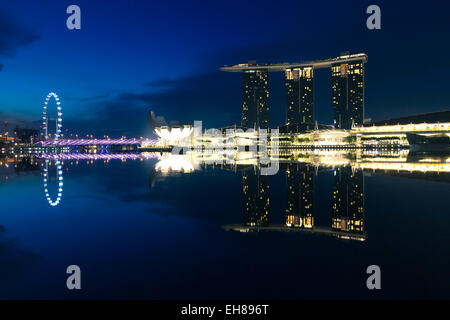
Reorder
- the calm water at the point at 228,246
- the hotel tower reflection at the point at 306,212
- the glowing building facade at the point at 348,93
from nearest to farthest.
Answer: the calm water at the point at 228,246 → the hotel tower reflection at the point at 306,212 → the glowing building facade at the point at 348,93

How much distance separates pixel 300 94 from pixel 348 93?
29.8m

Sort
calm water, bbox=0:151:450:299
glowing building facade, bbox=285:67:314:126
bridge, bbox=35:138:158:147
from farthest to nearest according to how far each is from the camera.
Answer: glowing building facade, bbox=285:67:314:126, bridge, bbox=35:138:158:147, calm water, bbox=0:151:450:299

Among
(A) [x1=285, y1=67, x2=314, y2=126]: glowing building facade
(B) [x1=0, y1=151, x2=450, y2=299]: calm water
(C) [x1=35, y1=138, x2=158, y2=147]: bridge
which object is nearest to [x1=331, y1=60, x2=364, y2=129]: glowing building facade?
(A) [x1=285, y1=67, x2=314, y2=126]: glowing building facade

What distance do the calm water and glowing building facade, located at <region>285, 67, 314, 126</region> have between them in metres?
190

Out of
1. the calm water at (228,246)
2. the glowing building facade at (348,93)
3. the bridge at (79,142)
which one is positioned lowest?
the calm water at (228,246)

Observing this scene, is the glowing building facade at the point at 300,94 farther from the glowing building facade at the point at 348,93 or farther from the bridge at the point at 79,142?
the bridge at the point at 79,142

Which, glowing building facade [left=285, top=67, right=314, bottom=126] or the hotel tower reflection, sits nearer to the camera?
the hotel tower reflection

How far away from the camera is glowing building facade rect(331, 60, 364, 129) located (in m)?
166

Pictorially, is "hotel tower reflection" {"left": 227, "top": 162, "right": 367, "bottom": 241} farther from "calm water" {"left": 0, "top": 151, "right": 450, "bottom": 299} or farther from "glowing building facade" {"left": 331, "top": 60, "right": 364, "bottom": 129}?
"glowing building facade" {"left": 331, "top": 60, "right": 364, "bottom": 129}

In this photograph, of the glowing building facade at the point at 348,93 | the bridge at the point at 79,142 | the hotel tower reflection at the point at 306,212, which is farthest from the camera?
the glowing building facade at the point at 348,93

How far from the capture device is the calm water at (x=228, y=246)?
3.90m

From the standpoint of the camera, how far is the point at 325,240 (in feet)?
19.2

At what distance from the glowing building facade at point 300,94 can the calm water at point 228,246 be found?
190 m

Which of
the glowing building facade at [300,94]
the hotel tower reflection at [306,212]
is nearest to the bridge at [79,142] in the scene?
the glowing building facade at [300,94]
